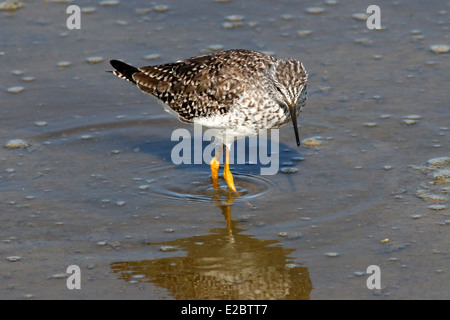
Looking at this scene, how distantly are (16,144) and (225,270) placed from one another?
12.0 ft

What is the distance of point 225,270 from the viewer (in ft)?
24.4

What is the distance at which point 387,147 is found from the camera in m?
9.47

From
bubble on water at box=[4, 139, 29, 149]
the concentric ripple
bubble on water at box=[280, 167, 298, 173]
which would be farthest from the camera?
bubble on water at box=[4, 139, 29, 149]

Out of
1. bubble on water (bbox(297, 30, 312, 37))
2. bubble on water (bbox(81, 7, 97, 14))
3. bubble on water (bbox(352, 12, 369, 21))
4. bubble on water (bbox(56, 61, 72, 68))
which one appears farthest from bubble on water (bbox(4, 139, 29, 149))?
bubble on water (bbox(352, 12, 369, 21))

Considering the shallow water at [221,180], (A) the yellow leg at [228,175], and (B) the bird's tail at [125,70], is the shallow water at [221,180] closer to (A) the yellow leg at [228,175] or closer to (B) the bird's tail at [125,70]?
(A) the yellow leg at [228,175]

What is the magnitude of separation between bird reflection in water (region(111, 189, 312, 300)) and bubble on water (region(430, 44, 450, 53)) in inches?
198

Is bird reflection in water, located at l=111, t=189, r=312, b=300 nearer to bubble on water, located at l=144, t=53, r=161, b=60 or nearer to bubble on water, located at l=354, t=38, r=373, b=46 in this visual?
bubble on water, located at l=144, t=53, r=161, b=60

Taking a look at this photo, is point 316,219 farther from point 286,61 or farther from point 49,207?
point 49,207

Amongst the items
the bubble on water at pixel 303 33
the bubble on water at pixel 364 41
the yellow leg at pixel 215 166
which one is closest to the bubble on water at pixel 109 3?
the bubble on water at pixel 303 33

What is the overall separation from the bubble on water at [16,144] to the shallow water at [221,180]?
12 centimetres

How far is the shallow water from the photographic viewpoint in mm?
7324

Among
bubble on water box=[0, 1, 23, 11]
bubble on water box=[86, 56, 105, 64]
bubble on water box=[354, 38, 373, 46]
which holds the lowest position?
bubble on water box=[86, 56, 105, 64]

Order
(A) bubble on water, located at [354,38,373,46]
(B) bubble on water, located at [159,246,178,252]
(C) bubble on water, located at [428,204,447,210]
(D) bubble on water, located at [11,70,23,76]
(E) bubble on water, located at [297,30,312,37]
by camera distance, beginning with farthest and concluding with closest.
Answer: (E) bubble on water, located at [297,30,312,37] < (A) bubble on water, located at [354,38,373,46] < (D) bubble on water, located at [11,70,23,76] < (C) bubble on water, located at [428,204,447,210] < (B) bubble on water, located at [159,246,178,252]

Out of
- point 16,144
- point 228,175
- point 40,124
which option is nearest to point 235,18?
point 40,124
